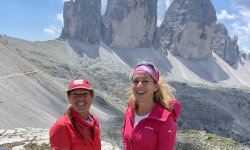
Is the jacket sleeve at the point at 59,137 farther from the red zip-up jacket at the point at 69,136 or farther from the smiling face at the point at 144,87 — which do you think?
the smiling face at the point at 144,87

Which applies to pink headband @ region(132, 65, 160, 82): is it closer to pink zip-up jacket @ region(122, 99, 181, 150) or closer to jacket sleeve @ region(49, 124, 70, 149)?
pink zip-up jacket @ region(122, 99, 181, 150)

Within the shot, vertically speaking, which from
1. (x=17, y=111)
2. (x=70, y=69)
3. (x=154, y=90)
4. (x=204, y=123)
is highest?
(x=154, y=90)

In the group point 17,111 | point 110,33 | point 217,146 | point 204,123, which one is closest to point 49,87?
point 17,111

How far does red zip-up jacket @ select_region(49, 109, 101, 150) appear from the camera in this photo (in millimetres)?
4402

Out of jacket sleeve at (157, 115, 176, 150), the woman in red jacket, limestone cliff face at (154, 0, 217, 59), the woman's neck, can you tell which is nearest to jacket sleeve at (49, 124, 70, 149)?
the woman in red jacket

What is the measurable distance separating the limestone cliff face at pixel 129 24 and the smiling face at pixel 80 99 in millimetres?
105289

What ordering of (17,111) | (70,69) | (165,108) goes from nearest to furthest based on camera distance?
(165,108), (17,111), (70,69)

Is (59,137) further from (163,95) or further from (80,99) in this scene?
(163,95)

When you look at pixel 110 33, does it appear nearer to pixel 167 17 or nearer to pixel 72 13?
pixel 72 13

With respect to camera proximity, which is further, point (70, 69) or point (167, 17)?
point (167, 17)

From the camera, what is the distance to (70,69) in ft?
191

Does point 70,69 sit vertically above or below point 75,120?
below

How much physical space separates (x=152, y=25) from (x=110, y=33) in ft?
56.3

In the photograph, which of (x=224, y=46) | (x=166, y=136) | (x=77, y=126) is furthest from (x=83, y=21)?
(x=166, y=136)
